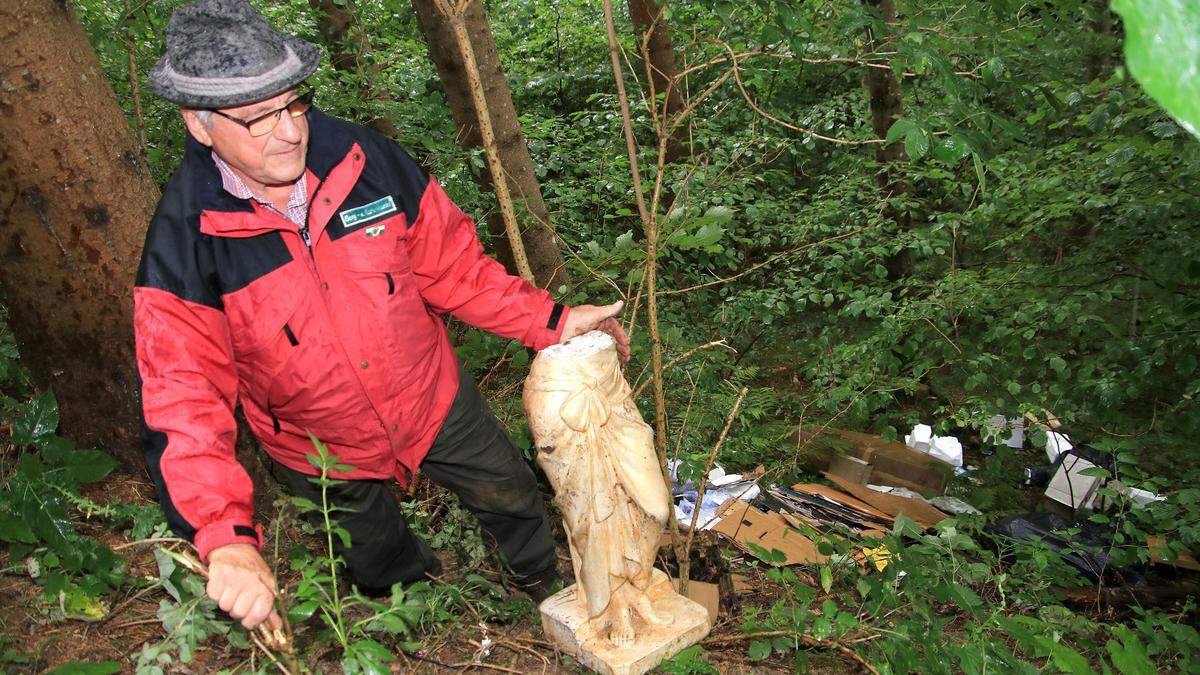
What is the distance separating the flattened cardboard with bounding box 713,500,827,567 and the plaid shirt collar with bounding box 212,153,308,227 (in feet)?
8.62

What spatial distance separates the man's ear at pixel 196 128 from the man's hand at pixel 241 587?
1153 millimetres

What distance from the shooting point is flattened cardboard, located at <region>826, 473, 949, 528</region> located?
4.93m

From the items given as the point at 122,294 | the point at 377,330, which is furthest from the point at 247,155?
the point at 122,294

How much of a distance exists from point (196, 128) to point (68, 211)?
103cm

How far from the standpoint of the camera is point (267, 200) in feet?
7.93

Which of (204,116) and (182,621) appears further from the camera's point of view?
(204,116)

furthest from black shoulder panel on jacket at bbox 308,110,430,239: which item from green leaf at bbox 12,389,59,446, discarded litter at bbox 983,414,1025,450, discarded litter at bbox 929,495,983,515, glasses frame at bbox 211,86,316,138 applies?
discarded litter at bbox 929,495,983,515

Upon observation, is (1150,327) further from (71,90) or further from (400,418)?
(71,90)

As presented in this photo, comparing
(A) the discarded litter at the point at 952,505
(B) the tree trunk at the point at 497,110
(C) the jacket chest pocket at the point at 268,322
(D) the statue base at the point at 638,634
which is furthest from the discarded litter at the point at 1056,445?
(C) the jacket chest pocket at the point at 268,322

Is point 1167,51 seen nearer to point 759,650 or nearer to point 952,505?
point 759,650

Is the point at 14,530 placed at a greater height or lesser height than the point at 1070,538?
greater

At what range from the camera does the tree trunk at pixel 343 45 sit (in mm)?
5355

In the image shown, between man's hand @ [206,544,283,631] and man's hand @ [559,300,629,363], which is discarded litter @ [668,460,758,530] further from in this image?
man's hand @ [206,544,283,631]

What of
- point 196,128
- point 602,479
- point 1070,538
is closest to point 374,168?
point 196,128
